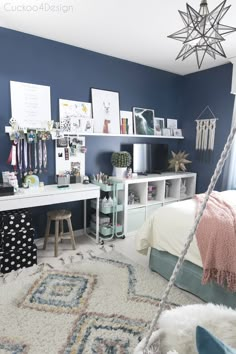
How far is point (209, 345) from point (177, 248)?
1.40 metres

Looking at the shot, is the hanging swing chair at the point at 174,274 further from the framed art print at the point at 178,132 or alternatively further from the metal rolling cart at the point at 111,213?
the framed art print at the point at 178,132

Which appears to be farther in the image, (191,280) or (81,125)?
(81,125)

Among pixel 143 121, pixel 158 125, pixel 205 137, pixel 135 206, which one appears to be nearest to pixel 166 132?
pixel 158 125

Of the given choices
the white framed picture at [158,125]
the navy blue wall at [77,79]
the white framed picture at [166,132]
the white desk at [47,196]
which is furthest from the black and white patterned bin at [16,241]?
the white framed picture at [166,132]

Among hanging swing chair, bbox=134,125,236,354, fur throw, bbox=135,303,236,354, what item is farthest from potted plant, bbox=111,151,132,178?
hanging swing chair, bbox=134,125,236,354

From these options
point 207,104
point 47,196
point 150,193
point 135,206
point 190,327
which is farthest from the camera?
point 207,104

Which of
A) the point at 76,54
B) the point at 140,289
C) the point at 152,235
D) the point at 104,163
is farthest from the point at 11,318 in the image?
the point at 76,54

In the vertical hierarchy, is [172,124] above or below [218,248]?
above

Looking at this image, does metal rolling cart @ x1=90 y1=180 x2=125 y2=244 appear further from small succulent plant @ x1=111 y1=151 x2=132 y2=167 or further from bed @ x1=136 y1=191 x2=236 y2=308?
bed @ x1=136 y1=191 x2=236 y2=308

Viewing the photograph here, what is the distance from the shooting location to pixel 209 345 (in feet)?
2.15

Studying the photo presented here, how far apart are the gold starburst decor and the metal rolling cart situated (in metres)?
1.23

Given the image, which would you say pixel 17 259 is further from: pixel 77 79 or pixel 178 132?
pixel 178 132

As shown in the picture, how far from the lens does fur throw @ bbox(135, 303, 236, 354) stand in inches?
34.2

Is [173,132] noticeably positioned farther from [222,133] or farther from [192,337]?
[192,337]
